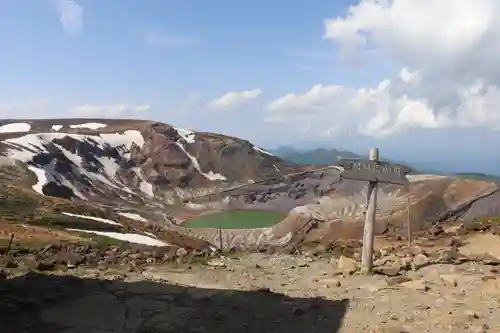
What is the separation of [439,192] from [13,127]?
117350mm

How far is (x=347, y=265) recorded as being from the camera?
16844 millimetres

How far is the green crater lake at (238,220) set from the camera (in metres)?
108

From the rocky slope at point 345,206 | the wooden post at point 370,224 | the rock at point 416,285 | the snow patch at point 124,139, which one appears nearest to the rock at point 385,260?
the wooden post at point 370,224

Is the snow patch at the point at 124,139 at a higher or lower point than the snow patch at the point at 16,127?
lower

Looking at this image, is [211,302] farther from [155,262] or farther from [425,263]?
[425,263]

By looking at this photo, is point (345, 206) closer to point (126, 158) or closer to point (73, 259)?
point (126, 158)

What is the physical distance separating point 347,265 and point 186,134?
141278 millimetres

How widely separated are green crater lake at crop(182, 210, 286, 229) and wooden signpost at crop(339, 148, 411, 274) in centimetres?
8847

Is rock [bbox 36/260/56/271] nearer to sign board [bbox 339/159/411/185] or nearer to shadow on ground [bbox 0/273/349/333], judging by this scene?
shadow on ground [bbox 0/273/349/333]

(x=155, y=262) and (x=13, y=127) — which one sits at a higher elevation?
(x=13, y=127)

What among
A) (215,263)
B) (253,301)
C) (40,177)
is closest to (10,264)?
(215,263)

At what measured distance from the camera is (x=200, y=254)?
19.8 metres

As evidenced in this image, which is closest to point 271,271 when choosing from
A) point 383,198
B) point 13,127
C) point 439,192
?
point 439,192

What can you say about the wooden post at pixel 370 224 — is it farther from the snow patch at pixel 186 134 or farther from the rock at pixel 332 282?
the snow patch at pixel 186 134
